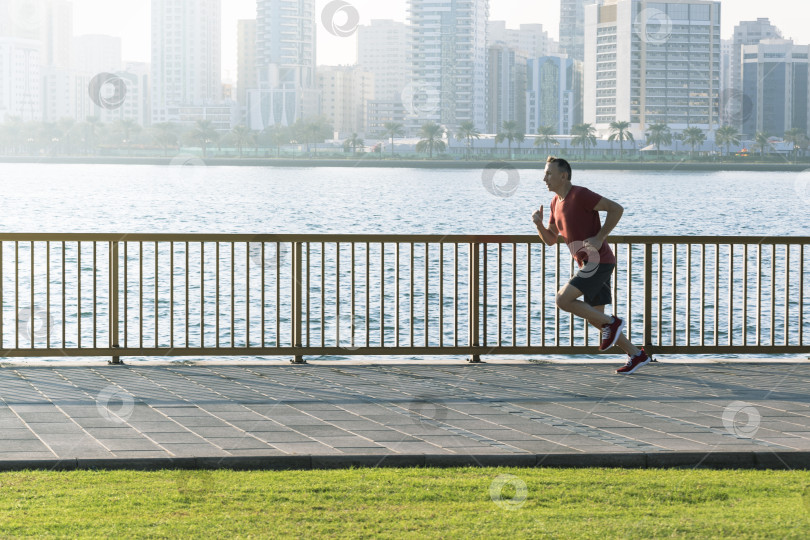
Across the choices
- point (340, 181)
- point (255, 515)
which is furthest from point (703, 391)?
point (340, 181)

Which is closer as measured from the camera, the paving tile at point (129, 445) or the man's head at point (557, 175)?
the paving tile at point (129, 445)

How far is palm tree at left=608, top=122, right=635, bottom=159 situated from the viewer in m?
169

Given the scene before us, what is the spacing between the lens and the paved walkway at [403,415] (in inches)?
245

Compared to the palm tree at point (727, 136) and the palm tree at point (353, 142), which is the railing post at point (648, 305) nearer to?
the palm tree at point (727, 136)

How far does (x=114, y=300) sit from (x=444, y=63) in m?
178

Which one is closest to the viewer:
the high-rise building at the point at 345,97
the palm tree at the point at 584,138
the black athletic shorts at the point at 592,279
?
the black athletic shorts at the point at 592,279

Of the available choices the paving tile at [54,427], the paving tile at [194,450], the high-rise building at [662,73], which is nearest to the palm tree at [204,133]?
the high-rise building at [662,73]

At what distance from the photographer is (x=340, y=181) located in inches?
5221

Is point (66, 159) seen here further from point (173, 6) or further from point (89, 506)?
point (89, 506)

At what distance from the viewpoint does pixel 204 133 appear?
17312cm

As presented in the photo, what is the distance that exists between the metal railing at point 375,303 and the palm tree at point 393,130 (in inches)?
4629

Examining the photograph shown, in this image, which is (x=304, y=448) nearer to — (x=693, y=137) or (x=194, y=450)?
(x=194, y=450)

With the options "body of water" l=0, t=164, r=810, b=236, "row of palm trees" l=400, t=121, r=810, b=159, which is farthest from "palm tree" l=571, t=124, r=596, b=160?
"body of water" l=0, t=164, r=810, b=236

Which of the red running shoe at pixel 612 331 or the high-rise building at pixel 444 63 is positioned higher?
the high-rise building at pixel 444 63
